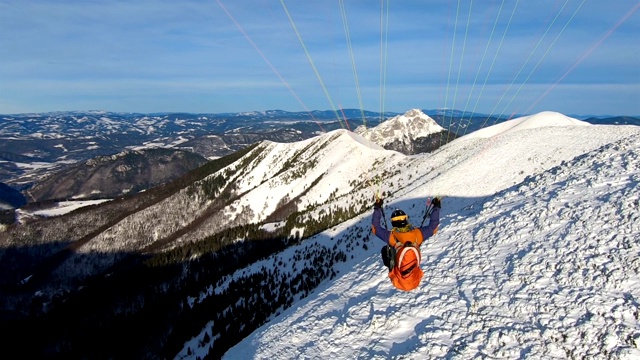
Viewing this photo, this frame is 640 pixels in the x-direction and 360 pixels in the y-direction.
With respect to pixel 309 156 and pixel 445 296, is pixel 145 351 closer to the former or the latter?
pixel 445 296

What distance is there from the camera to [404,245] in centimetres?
1196

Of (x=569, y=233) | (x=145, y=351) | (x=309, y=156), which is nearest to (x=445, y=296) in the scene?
(x=569, y=233)

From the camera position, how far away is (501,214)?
19641 millimetres

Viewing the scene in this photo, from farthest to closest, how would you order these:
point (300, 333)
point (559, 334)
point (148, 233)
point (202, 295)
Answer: point (148, 233) < point (202, 295) < point (300, 333) < point (559, 334)

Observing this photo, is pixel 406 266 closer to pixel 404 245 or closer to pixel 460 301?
pixel 404 245

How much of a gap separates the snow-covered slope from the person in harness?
7.10 ft

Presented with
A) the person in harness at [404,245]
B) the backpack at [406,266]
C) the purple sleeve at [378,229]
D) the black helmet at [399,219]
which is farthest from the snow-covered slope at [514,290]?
the black helmet at [399,219]

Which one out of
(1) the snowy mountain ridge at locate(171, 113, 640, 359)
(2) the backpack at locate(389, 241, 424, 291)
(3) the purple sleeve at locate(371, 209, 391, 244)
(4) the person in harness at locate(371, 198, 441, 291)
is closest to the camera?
(1) the snowy mountain ridge at locate(171, 113, 640, 359)

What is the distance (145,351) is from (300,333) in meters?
43.3

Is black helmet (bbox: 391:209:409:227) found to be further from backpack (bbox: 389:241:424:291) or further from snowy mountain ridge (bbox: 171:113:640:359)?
snowy mountain ridge (bbox: 171:113:640:359)

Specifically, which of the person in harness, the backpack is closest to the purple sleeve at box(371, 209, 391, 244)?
the person in harness

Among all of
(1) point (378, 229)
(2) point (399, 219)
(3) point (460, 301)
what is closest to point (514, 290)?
(3) point (460, 301)

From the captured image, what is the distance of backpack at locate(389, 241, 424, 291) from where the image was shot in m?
11.9

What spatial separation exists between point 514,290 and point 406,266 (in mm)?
4493
